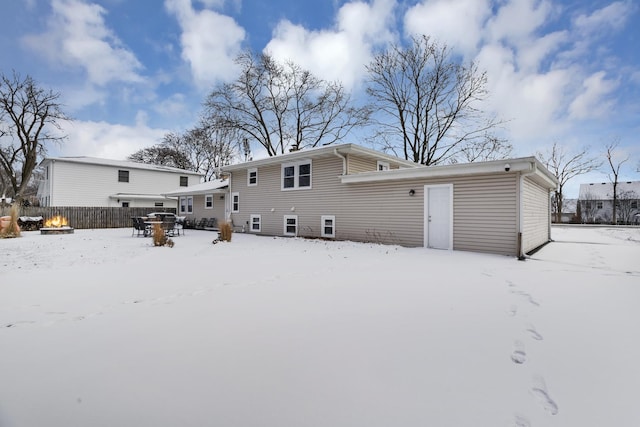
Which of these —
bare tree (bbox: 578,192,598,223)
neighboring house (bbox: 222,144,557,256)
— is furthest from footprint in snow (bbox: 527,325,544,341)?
bare tree (bbox: 578,192,598,223)

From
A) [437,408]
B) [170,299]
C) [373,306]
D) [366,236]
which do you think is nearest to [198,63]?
[366,236]

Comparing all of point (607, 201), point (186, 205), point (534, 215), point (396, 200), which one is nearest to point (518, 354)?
point (396, 200)

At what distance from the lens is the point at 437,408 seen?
177 cm

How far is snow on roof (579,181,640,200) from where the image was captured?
34.0 meters

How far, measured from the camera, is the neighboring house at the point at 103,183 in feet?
70.3

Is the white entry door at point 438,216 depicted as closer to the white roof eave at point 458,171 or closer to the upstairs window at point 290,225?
the white roof eave at point 458,171

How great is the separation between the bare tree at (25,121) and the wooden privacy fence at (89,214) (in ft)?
26.0

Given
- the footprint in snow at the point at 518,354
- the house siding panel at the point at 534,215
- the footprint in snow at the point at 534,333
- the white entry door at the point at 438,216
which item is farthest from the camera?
the white entry door at the point at 438,216

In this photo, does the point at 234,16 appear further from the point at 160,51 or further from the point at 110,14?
the point at 110,14

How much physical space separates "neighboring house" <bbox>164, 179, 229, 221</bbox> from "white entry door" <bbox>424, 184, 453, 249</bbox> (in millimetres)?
11455

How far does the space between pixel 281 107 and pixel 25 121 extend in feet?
67.5

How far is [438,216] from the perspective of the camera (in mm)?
9086

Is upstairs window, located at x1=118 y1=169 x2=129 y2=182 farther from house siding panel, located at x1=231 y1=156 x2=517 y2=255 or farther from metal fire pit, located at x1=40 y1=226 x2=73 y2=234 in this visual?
house siding panel, located at x1=231 y1=156 x2=517 y2=255

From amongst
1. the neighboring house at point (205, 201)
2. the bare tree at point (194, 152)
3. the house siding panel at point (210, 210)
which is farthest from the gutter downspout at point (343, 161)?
the bare tree at point (194, 152)
